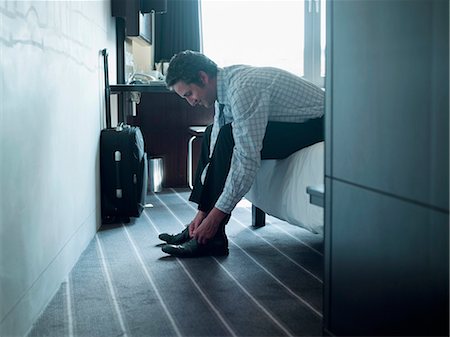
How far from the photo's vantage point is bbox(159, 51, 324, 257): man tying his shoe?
2.49m

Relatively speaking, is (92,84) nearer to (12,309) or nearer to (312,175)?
(312,175)

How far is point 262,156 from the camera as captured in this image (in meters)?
2.72

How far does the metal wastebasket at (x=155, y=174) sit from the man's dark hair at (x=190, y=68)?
165 cm

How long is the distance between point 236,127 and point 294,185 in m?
0.32

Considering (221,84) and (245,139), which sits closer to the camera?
(245,139)

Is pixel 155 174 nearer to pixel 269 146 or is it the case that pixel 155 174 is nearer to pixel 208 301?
pixel 269 146

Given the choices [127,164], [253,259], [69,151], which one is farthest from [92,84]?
[253,259]

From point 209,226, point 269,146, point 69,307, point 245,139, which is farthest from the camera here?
point 269,146

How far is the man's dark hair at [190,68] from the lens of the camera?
8.91 feet

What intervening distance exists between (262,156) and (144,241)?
679 mm

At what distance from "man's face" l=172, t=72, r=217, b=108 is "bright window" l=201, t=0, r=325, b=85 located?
250cm

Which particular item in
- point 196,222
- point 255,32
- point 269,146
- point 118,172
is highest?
point 255,32

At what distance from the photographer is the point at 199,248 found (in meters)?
2.63

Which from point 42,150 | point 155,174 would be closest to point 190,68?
point 42,150
